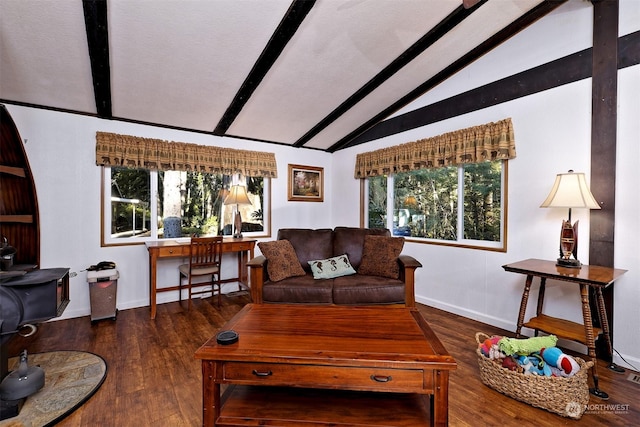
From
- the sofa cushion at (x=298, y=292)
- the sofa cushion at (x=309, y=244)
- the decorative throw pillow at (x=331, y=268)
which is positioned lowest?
the sofa cushion at (x=298, y=292)

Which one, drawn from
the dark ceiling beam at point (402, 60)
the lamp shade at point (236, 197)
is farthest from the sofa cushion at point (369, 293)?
the dark ceiling beam at point (402, 60)

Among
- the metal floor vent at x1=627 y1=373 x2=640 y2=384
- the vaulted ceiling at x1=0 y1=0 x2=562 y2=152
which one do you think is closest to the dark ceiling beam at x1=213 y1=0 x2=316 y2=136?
the vaulted ceiling at x1=0 y1=0 x2=562 y2=152

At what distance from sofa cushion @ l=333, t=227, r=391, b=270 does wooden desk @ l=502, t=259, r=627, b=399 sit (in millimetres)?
1386

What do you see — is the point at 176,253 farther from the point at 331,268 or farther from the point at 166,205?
the point at 331,268

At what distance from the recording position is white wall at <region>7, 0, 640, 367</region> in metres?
2.12

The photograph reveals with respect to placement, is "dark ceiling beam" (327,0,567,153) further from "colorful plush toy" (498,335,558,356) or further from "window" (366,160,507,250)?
"colorful plush toy" (498,335,558,356)

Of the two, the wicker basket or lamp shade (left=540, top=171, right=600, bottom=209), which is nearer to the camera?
the wicker basket

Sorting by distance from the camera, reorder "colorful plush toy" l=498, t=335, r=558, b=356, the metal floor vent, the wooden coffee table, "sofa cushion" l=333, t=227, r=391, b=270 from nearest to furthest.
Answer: the wooden coffee table → "colorful plush toy" l=498, t=335, r=558, b=356 → the metal floor vent → "sofa cushion" l=333, t=227, r=391, b=270

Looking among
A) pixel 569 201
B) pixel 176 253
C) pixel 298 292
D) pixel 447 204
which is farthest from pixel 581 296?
pixel 176 253

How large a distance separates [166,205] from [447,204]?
347 cm

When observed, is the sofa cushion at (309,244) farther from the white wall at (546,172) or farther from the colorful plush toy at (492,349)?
the colorful plush toy at (492,349)

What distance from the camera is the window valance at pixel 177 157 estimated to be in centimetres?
318

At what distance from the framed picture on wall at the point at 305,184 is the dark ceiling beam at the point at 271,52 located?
141 cm

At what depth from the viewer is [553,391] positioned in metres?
1.63
